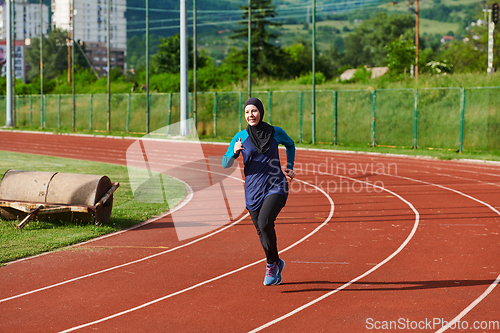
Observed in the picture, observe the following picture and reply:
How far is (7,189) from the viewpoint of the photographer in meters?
10.3

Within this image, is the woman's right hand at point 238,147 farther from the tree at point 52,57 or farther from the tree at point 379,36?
the tree at point 379,36

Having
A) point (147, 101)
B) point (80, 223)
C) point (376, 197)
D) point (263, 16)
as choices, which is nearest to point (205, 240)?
point (80, 223)

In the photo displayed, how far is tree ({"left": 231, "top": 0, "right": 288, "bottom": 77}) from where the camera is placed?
76688 mm

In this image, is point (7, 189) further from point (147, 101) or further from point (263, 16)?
point (263, 16)

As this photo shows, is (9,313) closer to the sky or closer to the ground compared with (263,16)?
closer to the ground

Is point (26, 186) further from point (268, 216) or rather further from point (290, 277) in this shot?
point (268, 216)

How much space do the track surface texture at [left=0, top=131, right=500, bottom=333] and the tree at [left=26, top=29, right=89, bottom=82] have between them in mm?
117287

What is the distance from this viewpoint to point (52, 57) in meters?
132

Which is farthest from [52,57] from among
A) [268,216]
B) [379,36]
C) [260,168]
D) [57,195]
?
[268,216]

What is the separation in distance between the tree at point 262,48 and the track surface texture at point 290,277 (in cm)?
6490

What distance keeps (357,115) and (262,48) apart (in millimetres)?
49450

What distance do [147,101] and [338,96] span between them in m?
14.2

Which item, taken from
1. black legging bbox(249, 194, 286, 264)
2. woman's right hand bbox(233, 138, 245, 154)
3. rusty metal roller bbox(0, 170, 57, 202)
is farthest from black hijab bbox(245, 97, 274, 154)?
rusty metal roller bbox(0, 170, 57, 202)

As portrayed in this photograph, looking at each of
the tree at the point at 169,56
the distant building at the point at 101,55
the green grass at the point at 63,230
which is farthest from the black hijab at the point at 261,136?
the distant building at the point at 101,55
